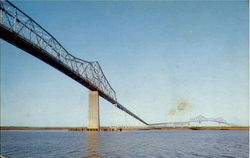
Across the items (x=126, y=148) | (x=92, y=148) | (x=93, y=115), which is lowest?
(x=126, y=148)

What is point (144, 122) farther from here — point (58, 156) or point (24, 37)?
point (58, 156)

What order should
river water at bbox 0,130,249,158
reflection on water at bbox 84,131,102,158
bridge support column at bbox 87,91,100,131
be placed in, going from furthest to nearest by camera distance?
bridge support column at bbox 87,91,100,131, river water at bbox 0,130,249,158, reflection on water at bbox 84,131,102,158

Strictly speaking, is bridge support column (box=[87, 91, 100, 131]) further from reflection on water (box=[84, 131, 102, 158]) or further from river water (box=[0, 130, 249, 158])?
reflection on water (box=[84, 131, 102, 158])

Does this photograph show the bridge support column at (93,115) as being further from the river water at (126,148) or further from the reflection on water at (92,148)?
the reflection on water at (92,148)

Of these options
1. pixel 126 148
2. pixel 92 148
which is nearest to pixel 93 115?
pixel 92 148

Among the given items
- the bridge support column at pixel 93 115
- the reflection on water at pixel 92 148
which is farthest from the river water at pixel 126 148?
the bridge support column at pixel 93 115

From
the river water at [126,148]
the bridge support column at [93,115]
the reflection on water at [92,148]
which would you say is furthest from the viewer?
the bridge support column at [93,115]

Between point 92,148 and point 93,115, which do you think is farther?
point 93,115

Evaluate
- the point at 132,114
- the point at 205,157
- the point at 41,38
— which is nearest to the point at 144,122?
the point at 132,114

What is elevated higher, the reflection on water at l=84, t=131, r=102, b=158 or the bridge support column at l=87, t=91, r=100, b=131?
the bridge support column at l=87, t=91, r=100, b=131

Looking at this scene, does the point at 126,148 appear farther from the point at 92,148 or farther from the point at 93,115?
the point at 93,115

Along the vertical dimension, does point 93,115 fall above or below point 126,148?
above

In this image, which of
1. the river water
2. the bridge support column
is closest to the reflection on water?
the river water

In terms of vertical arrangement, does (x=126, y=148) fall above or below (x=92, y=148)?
below
